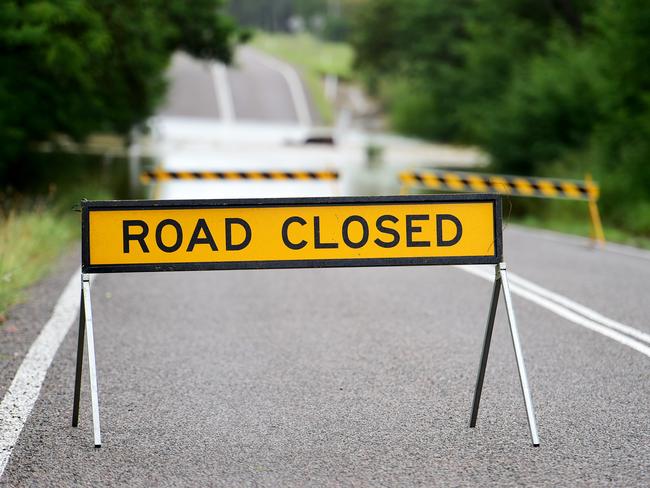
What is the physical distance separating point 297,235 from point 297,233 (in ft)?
0.03

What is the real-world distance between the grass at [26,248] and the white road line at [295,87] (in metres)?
60.9

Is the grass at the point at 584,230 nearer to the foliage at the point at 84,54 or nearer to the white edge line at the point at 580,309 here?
the white edge line at the point at 580,309

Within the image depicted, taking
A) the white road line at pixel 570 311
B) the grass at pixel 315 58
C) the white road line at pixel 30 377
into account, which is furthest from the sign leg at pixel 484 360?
the grass at pixel 315 58

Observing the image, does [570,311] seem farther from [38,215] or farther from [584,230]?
[584,230]

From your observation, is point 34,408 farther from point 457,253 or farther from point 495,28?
point 495,28

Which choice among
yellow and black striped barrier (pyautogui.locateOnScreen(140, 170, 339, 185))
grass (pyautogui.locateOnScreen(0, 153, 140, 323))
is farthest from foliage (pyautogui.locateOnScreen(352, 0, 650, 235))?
grass (pyautogui.locateOnScreen(0, 153, 140, 323))

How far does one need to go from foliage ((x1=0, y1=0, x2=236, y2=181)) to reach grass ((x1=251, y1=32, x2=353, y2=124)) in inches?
1901

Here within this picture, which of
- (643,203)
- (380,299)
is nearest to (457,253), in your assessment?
(380,299)

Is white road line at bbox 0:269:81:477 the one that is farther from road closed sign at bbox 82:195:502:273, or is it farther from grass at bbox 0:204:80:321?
road closed sign at bbox 82:195:502:273

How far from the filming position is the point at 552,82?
1131 inches

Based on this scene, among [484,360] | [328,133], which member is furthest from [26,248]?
[328,133]

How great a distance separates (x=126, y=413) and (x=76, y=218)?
40.5 feet

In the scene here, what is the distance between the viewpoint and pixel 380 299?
361 inches

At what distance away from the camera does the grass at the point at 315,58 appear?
81.1 m
